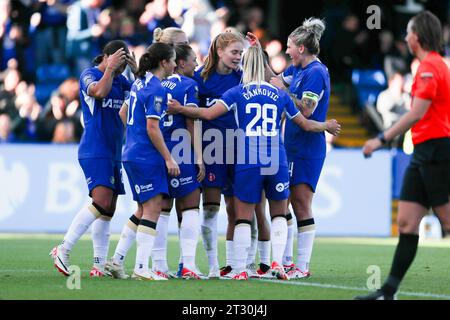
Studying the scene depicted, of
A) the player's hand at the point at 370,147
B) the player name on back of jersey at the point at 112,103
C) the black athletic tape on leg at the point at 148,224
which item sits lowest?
the black athletic tape on leg at the point at 148,224

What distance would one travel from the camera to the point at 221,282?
8.83m

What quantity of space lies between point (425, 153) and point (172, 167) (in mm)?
2322

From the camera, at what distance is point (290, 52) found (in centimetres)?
977

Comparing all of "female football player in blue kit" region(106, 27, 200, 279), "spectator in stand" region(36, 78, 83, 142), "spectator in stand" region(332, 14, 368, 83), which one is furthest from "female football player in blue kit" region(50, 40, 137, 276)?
"spectator in stand" region(332, 14, 368, 83)

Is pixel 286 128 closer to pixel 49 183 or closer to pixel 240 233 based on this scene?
pixel 240 233

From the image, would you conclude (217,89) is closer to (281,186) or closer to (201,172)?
(201,172)

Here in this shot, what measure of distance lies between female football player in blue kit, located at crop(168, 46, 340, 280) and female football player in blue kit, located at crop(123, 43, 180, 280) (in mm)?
338

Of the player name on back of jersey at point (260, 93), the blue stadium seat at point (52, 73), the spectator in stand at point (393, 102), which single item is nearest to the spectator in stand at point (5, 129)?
the blue stadium seat at point (52, 73)

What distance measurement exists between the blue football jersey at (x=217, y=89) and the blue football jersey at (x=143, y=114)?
0.85 meters

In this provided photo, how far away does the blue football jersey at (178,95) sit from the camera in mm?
9133

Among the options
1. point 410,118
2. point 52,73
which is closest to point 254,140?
point 410,118

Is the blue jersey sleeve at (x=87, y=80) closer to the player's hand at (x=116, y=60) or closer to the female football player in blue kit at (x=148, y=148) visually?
the player's hand at (x=116, y=60)

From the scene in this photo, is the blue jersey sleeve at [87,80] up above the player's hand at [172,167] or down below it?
above
